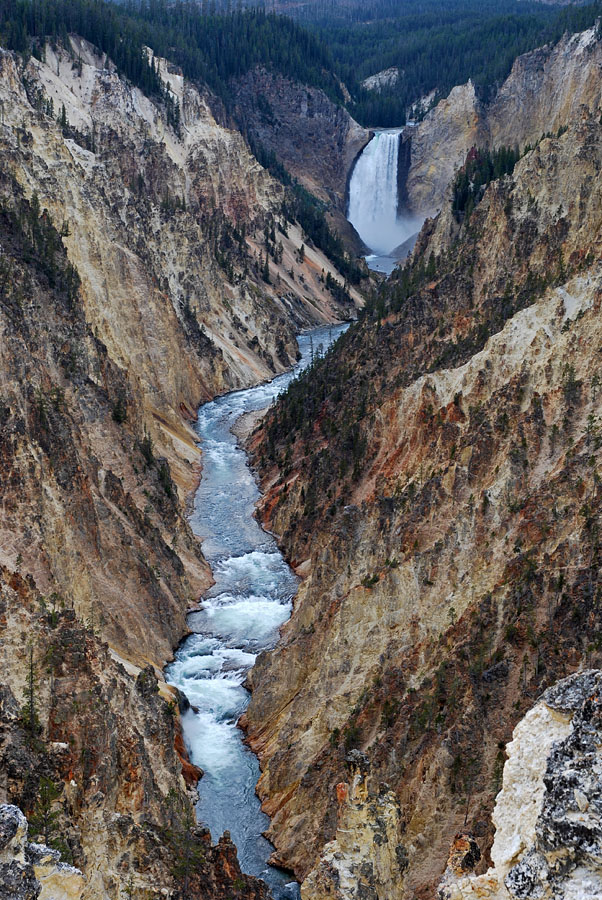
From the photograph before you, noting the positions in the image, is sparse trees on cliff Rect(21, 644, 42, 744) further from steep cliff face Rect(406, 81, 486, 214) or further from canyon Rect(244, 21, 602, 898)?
steep cliff face Rect(406, 81, 486, 214)

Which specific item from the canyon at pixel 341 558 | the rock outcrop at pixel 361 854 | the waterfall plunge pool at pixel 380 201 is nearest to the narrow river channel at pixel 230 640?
the canyon at pixel 341 558

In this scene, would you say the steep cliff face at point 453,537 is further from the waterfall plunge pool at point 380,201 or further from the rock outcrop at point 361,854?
the waterfall plunge pool at point 380,201

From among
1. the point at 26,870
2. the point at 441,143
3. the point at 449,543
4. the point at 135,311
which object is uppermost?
the point at 441,143

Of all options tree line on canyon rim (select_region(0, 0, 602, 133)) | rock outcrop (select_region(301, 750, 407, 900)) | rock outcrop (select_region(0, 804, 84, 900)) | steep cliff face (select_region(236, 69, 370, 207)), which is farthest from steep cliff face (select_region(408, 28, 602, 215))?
rock outcrop (select_region(0, 804, 84, 900))

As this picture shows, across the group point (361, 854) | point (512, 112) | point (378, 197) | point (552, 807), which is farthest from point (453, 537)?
point (378, 197)

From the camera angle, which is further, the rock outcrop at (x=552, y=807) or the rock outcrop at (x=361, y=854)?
the rock outcrop at (x=361, y=854)

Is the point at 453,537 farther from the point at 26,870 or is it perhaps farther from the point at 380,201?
the point at 380,201
